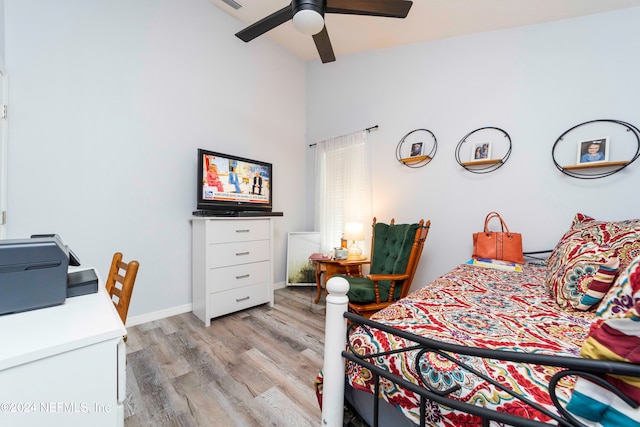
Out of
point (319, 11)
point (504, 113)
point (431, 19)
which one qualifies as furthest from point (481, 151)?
point (319, 11)

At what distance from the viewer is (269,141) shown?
3.39m

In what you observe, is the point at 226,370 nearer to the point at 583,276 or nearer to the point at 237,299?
Result: the point at 237,299

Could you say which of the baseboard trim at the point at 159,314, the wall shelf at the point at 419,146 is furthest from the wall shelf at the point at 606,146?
the baseboard trim at the point at 159,314

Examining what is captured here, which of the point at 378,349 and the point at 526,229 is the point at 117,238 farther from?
the point at 526,229

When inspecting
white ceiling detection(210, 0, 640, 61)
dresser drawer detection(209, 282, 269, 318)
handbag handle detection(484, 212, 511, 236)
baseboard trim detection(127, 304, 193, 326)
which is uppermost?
white ceiling detection(210, 0, 640, 61)

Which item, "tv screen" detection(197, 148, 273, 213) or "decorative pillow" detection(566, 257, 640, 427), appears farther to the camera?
"tv screen" detection(197, 148, 273, 213)

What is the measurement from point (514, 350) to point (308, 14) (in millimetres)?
1862

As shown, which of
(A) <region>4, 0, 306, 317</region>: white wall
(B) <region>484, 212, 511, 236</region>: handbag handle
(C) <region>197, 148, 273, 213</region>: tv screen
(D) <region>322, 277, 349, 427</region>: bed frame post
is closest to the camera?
(D) <region>322, 277, 349, 427</region>: bed frame post

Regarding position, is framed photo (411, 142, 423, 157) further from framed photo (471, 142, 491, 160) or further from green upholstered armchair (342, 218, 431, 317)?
green upholstered armchair (342, 218, 431, 317)

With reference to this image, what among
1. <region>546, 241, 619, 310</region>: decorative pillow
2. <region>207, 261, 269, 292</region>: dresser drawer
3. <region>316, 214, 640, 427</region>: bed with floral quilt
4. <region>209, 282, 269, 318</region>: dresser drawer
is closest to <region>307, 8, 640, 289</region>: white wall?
<region>316, 214, 640, 427</region>: bed with floral quilt

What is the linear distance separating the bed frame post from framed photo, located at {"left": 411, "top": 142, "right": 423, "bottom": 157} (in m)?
2.19

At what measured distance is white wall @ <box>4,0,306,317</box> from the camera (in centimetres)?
187

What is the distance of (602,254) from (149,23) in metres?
3.67

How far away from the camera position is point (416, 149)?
2.67m
